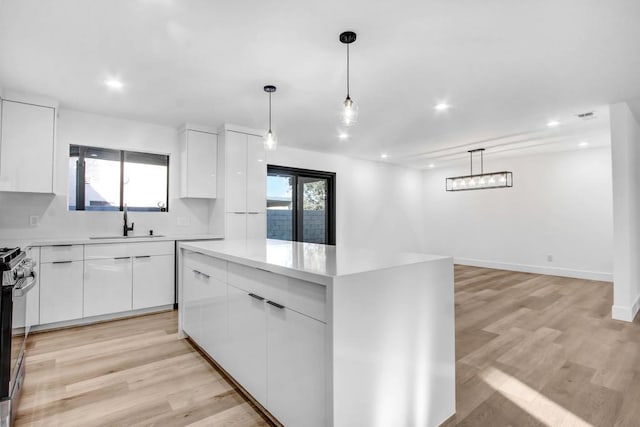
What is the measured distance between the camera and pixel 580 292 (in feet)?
15.5

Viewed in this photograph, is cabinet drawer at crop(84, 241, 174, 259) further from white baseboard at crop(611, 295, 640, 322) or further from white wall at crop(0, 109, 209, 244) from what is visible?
white baseboard at crop(611, 295, 640, 322)

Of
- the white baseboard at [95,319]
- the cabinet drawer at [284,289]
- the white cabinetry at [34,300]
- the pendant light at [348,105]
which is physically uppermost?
the pendant light at [348,105]

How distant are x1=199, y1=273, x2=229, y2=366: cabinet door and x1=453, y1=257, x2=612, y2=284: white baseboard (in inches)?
249

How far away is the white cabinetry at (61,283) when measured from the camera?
317 cm

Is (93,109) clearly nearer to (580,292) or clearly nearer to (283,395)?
(283,395)

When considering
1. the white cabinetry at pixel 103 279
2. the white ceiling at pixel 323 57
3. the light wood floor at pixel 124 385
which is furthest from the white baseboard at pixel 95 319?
the white ceiling at pixel 323 57

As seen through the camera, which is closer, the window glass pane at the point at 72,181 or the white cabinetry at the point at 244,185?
the window glass pane at the point at 72,181

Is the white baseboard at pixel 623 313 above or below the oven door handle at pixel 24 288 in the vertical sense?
below

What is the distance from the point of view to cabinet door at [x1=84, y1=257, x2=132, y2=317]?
3412 mm

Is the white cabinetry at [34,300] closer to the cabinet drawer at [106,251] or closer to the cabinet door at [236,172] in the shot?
the cabinet drawer at [106,251]

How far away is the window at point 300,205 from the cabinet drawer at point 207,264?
246cm

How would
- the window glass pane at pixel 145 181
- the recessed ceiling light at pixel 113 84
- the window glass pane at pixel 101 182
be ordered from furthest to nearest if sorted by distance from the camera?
the window glass pane at pixel 145 181
the window glass pane at pixel 101 182
the recessed ceiling light at pixel 113 84

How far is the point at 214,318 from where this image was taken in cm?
230

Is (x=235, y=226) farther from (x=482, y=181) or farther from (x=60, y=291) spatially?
(x=482, y=181)
